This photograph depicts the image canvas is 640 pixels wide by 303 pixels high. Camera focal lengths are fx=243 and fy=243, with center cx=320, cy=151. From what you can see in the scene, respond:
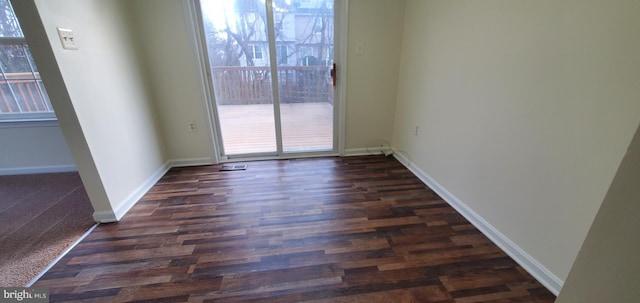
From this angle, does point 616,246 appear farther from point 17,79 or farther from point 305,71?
point 17,79

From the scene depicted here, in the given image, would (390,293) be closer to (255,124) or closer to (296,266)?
(296,266)

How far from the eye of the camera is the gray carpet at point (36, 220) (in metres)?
1.46

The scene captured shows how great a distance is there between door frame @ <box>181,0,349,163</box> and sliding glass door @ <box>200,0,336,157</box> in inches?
1.8

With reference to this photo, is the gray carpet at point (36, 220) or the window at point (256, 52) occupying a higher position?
the window at point (256, 52)

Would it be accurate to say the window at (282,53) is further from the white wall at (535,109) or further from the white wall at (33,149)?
the white wall at (33,149)

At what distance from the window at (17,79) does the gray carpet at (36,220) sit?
68 centimetres

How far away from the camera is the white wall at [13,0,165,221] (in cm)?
143

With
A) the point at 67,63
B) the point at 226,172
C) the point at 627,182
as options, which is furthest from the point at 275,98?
the point at 627,182

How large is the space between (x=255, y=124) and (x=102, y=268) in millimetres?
1868

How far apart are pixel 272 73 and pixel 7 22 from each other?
96.5 inches

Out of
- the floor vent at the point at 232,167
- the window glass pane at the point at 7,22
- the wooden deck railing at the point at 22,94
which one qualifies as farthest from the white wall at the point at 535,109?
the wooden deck railing at the point at 22,94

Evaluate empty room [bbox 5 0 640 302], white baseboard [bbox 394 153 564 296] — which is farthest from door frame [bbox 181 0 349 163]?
white baseboard [bbox 394 153 564 296]

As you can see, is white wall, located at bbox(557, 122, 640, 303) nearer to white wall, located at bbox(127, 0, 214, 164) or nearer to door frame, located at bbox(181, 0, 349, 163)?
door frame, located at bbox(181, 0, 349, 163)

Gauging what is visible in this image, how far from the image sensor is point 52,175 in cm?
257
